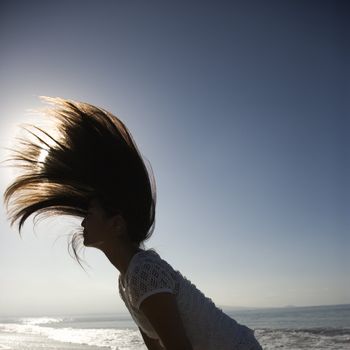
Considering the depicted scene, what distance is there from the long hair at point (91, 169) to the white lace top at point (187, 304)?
264mm

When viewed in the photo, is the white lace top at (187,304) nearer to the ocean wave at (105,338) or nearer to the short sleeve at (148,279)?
the short sleeve at (148,279)

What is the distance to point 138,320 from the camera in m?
2.03

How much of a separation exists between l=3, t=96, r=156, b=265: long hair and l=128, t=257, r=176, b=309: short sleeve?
0.29 meters

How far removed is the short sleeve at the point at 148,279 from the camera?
1.63 metres

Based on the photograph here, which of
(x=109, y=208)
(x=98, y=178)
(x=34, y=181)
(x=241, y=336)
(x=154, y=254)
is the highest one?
(x=34, y=181)

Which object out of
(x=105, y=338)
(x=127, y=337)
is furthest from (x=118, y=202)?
(x=105, y=338)

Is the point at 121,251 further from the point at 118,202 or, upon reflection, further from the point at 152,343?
the point at 152,343

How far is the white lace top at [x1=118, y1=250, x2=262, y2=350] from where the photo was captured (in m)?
1.66

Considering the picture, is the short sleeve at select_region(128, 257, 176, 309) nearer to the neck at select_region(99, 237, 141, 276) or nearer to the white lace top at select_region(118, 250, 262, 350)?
the white lace top at select_region(118, 250, 262, 350)

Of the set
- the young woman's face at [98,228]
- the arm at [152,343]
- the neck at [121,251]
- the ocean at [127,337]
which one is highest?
the ocean at [127,337]

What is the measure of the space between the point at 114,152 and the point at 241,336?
42.7 inches

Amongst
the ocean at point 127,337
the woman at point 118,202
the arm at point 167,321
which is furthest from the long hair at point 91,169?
the ocean at point 127,337

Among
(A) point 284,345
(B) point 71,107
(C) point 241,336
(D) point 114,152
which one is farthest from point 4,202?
(A) point 284,345

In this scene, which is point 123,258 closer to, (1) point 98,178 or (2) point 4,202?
(1) point 98,178
